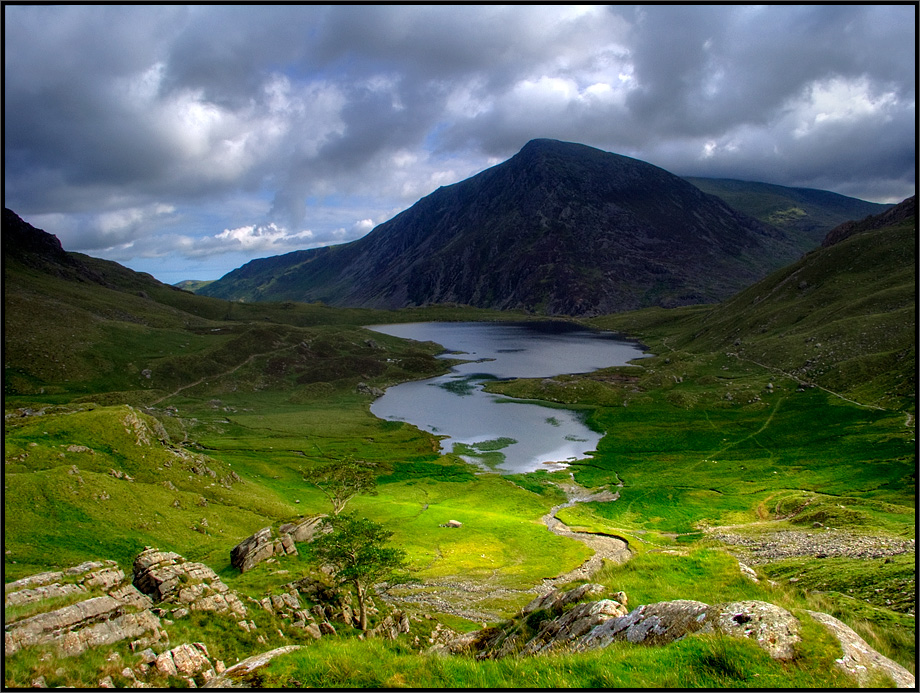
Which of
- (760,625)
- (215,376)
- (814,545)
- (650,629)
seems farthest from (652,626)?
(215,376)

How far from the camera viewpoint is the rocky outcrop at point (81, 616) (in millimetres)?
17359

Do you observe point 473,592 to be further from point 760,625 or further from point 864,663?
point 864,663

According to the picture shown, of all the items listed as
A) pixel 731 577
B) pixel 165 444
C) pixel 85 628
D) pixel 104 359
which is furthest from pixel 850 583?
pixel 104 359

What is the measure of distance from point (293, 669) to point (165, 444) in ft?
171

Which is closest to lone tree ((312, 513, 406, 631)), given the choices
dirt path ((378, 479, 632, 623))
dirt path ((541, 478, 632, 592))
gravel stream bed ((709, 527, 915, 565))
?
dirt path ((378, 479, 632, 623))

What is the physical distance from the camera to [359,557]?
2934 centimetres

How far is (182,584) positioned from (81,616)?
5.33 m

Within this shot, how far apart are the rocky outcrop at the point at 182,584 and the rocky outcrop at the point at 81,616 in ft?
4.75

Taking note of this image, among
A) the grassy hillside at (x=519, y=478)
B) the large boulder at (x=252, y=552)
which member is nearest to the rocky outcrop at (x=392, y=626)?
the grassy hillside at (x=519, y=478)

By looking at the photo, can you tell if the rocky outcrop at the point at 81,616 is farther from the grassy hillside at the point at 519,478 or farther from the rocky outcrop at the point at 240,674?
the rocky outcrop at the point at 240,674

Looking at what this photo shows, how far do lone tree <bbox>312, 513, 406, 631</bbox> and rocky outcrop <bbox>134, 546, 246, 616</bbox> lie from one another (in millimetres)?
6195

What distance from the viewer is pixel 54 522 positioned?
111 feet

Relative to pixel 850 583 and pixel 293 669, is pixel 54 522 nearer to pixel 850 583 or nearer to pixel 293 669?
pixel 293 669

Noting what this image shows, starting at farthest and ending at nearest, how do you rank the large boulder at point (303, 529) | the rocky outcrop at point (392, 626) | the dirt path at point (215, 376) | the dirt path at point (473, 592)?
the dirt path at point (215, 376), the large boulder at point (303, 529), the dirt path at point (473, 592), the rocky outcrop at point (392, 626)
